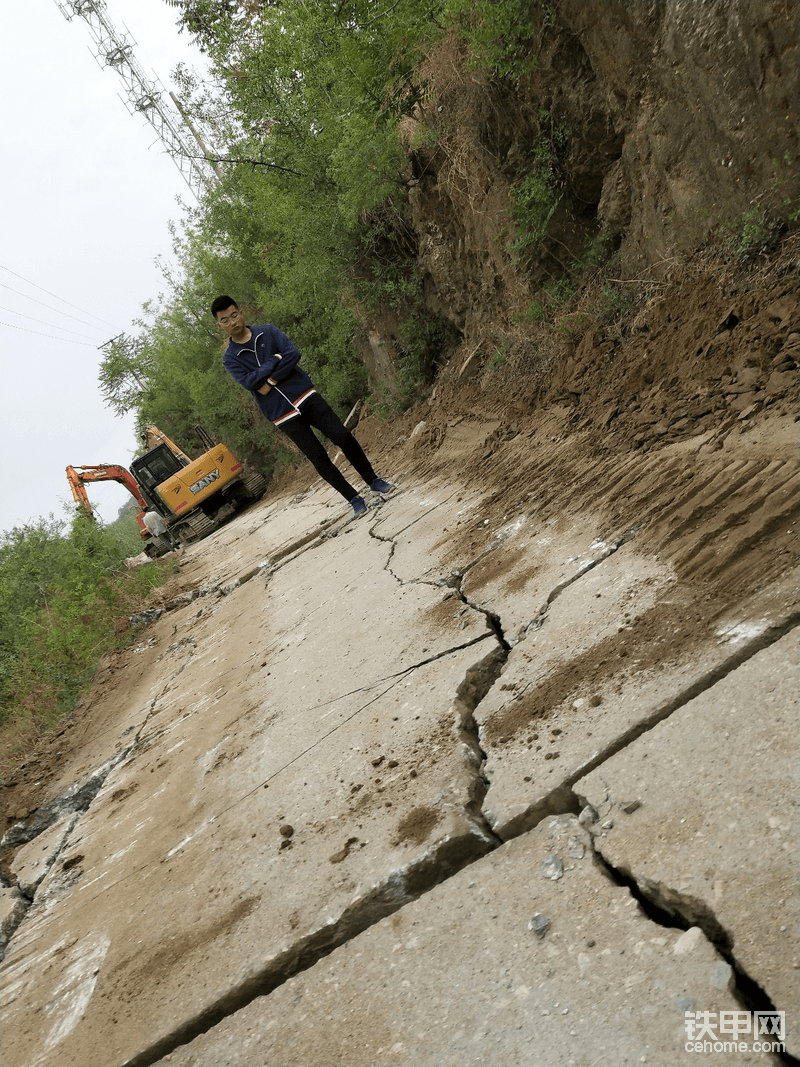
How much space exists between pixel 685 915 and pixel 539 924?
304mm

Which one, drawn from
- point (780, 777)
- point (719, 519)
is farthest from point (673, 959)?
point (719, 519)

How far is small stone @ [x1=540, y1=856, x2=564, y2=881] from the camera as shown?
5.18 feet

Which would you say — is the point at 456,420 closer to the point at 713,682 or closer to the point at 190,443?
the point at 713,682

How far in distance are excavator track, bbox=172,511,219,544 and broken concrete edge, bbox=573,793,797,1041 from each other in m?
13.2

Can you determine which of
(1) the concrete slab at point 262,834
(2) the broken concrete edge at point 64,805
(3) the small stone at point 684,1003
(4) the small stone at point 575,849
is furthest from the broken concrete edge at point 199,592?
(3) the small stone at point 684,1003

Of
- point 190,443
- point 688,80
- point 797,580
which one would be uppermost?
point 190,443

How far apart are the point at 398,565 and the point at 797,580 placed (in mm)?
2450

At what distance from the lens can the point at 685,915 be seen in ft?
4.48

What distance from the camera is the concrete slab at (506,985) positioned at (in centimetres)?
123

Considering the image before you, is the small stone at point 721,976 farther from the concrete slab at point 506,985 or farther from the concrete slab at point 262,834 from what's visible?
the concrete slab at point 262,834

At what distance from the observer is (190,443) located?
20.9 meters

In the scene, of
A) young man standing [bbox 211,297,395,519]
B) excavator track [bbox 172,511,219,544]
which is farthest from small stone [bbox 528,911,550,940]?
excavator track [bbox 172,511,219,544]

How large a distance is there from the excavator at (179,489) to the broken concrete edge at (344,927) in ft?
42.2

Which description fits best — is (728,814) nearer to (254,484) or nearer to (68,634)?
(68,634)
